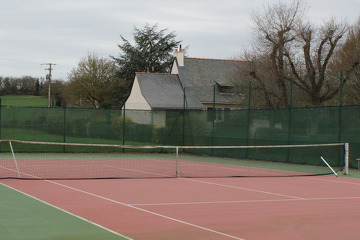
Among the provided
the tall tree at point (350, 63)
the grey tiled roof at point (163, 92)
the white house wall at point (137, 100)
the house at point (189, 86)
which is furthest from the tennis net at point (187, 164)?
the white house wall at point (137, 100)

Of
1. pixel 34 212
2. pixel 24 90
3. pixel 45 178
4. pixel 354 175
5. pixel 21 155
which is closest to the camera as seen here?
pixel 34 212

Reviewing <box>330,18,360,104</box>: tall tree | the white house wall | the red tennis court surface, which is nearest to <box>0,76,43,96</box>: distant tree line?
the white house wall

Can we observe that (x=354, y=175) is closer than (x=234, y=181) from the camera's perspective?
No

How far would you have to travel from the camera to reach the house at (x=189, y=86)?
1378 inches

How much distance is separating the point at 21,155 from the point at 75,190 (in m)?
11.3

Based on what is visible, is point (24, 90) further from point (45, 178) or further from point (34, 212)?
point (34, 212)

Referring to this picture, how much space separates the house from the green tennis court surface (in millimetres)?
24864

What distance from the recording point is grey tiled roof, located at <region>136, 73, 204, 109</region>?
34.7m

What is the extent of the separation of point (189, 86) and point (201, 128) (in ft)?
47.3

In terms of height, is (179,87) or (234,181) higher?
(179,87)

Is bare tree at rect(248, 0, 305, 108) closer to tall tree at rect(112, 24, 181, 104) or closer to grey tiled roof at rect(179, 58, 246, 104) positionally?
grey tiled roof at rect(179, 58, 246, 104)

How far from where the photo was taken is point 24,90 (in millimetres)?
70125

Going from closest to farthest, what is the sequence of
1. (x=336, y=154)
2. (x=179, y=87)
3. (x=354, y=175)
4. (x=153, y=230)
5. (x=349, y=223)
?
(x=153, y=230) < (x=349, y=223) < (x=354, y=175) < (x=336, y=154) < (x=179, y=87)

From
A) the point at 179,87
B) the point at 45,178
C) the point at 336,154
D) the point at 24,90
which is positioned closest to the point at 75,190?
the point at 45,178
